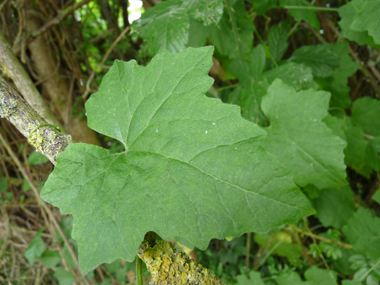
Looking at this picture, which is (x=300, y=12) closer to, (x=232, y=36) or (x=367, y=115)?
(x=232, y=36)

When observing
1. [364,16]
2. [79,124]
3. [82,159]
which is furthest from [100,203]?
[79,124]

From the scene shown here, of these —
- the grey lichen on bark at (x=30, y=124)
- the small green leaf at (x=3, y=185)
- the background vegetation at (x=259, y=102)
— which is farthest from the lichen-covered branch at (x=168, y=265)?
the small green leaf at (x=3, y=185)

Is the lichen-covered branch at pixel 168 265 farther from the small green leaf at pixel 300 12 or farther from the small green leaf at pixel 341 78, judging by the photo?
the small green leaf at pixel 341 78

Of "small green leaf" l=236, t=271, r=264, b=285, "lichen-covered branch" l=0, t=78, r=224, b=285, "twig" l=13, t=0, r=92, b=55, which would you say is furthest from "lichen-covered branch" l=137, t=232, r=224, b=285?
"twig" l=13, t=0, r=92, b=55

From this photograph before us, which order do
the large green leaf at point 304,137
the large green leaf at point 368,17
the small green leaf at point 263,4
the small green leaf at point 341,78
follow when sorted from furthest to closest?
1. the small green leaf at point 341,78
2. the small green leaf at point 263,4
3. the large green leaf at point 304,137
4. the large green leaf at point 368,17

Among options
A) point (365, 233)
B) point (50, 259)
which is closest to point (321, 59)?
point (365, 233)

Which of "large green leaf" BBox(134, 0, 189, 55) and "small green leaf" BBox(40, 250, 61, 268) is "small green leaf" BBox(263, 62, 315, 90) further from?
"small green leaf" BBox(40, 250, 61, 268)

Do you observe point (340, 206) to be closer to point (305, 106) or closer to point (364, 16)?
point (305, 106)
